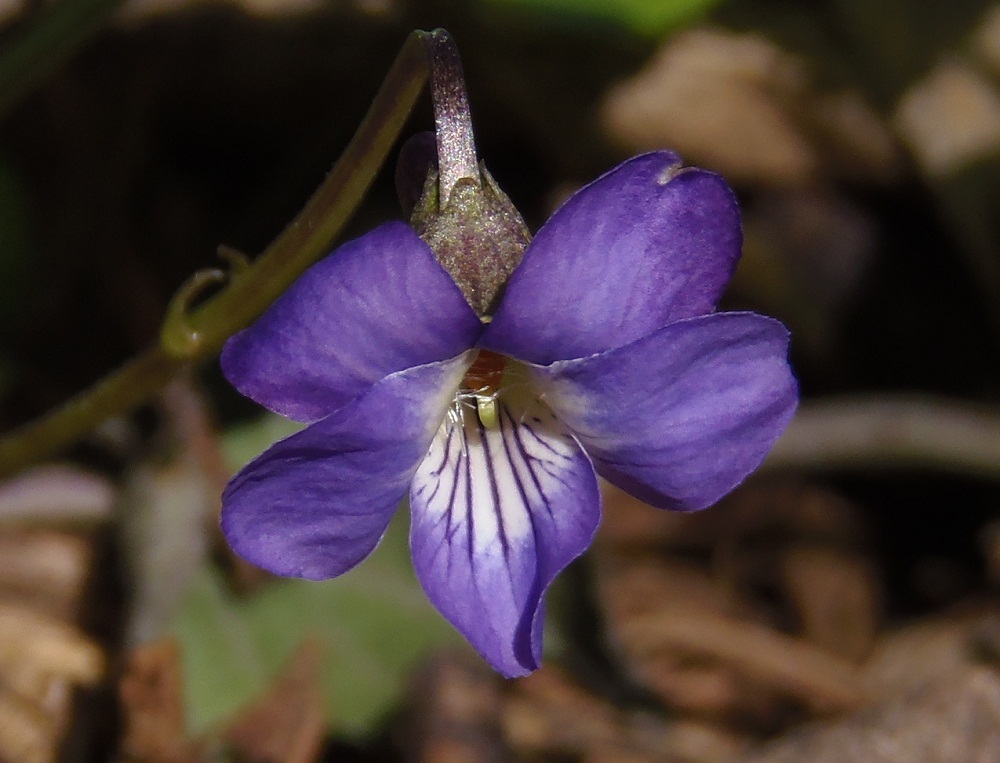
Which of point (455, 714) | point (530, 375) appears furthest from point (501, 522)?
point (455, 714)

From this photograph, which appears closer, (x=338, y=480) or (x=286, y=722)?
(x=338, y=480)

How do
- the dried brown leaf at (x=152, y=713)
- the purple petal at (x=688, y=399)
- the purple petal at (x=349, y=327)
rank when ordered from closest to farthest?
the purple petal at (x=349, y=327)
the purple petal at (x=688, y=399)
the dried brown leaf at (x=152, y=713)

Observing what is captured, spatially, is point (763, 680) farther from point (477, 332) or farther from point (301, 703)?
point (477, 332)

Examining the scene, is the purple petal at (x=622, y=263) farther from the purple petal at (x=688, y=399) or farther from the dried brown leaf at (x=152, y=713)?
the dried brown leaf at (x=152, y=713)

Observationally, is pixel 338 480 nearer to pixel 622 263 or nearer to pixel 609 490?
pixel 622 263

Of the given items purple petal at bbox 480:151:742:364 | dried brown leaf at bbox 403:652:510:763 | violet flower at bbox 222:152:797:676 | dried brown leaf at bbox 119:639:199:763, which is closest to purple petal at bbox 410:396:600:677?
violet flower at bbox 222:152:797:676

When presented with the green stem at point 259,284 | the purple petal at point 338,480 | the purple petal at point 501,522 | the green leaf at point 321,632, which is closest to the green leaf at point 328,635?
the green leaf at point 321,632
